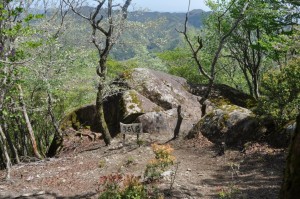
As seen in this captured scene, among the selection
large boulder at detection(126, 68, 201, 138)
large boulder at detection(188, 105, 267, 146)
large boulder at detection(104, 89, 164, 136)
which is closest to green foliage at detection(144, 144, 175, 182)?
large boulder at detection(188, 105, 267, 146)

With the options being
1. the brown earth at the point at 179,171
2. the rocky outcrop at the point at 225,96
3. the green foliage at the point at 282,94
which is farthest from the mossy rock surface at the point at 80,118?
the green foliage at the point at 282,94

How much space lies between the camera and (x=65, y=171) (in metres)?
14.2

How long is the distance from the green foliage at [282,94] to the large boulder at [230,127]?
107 centimetres

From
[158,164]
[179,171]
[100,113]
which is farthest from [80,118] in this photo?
[158,164]

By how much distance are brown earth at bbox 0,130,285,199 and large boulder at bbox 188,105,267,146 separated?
55cm

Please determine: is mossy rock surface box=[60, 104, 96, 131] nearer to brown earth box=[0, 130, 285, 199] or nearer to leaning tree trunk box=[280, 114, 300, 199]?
brown earth box=[0, 130, 285, 199]

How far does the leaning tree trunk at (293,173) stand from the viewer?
229cm

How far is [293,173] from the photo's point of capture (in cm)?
232

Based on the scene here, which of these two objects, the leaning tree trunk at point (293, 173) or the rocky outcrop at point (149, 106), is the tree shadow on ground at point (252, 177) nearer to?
the rocky outcrop at point (149, 106)

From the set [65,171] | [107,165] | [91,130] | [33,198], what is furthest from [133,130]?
[91,130]

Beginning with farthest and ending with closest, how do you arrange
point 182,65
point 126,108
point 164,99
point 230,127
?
point 182,65
point 164,99
point 126,108
point 230,127

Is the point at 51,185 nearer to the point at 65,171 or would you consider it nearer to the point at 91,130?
the point at 65,171

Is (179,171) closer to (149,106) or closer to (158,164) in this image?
(158,164)

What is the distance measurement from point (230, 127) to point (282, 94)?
3.03 metres
